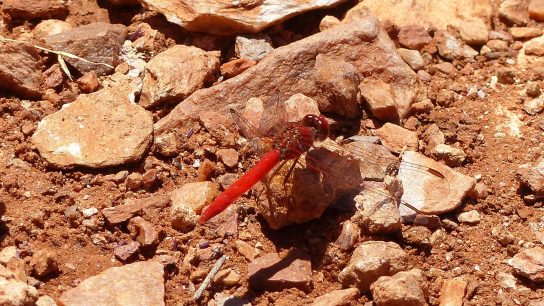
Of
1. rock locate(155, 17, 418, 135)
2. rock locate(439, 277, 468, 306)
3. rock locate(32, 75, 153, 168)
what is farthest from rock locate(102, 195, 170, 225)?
rock locate(439, 277, 468, 306)

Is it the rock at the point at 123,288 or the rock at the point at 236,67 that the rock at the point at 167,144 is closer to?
the rock at the point at 236,67

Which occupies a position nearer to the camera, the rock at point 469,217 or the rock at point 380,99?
the rock at point 469,217

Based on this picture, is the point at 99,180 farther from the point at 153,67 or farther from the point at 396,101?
the point at 396,101

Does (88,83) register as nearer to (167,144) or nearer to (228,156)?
(167,144)

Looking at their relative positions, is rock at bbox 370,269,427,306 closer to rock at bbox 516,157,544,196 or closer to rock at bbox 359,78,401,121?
rock at bbox 516,157,544,196

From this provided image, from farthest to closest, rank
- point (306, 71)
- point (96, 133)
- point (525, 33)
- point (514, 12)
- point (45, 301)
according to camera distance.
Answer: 1. point (514, 12)
2. point (525, 33)
3. point (306, 71)
4. point (96, 133)
5. point (45, 301)

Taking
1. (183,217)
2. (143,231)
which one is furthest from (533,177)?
(143,231)

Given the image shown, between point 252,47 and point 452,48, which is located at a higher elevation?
point 252,47

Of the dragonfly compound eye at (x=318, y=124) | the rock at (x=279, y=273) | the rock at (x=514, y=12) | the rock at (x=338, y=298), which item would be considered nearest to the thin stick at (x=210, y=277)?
the rock at (x=279, y=273)
